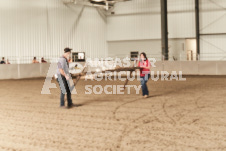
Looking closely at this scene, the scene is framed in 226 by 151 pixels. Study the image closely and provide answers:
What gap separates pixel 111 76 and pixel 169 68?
4.43 meters

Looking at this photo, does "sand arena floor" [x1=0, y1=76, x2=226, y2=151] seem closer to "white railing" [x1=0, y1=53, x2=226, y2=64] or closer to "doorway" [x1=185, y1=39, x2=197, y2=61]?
"white railing" [x1=0, y1=53, x2=226, y2=64]

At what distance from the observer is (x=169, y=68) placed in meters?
23.7

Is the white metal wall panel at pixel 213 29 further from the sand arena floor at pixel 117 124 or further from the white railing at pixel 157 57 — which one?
the sand arena floor at pixel 117 124

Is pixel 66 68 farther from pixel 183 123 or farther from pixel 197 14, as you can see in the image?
pixel 197 14

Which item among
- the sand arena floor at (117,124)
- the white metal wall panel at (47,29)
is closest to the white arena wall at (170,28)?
the white metal wall panel at (47,29)

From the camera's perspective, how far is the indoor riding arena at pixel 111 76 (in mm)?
6473

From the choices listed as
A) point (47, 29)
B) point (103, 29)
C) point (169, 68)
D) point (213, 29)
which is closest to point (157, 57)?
point (213, 29)

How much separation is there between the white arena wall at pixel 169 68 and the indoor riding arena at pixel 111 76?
0.24 feet

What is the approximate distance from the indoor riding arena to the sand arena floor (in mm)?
20

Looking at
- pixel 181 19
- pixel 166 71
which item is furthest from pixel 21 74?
pixel 181 19

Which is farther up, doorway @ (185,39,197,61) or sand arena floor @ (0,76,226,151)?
doorway @ (185,39,197,61)

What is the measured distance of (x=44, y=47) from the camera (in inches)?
1115

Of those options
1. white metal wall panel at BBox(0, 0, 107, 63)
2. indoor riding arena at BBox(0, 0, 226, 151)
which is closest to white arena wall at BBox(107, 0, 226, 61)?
indoor riding arena at BBox(0, 0, 226, 151)

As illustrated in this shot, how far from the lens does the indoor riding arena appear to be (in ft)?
21.2
